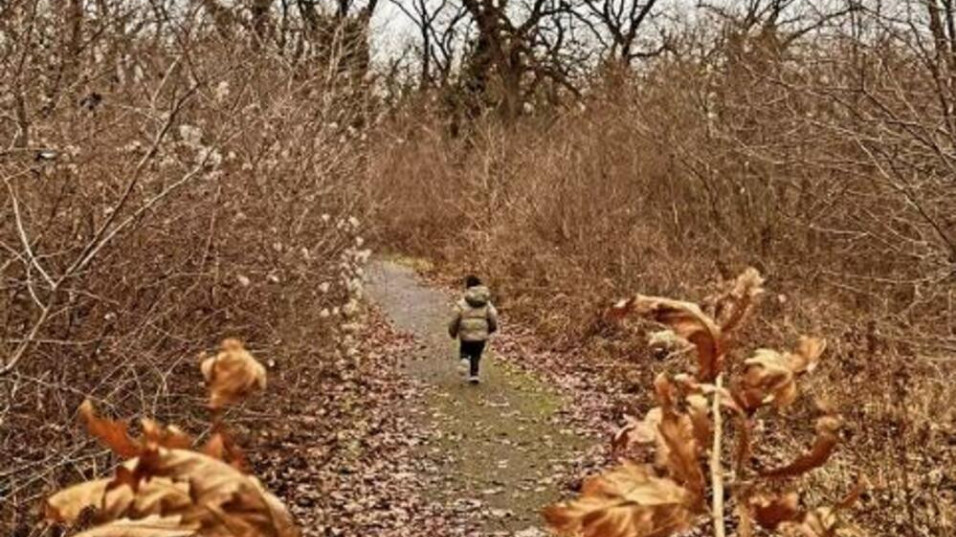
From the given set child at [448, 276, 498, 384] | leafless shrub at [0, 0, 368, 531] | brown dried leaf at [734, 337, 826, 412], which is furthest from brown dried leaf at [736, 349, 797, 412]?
child at [448, 276, 498, 384]

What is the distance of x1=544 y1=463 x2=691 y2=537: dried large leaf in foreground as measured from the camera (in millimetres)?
838

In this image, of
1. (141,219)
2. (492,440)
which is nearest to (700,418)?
(141,219)

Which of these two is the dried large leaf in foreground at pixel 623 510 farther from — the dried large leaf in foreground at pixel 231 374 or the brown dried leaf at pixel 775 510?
the dried large leaf in foreground at pixel 231 374

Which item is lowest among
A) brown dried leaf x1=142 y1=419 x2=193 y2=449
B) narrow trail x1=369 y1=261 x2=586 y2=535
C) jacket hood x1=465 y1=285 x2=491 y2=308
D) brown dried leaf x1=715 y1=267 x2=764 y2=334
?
narrow trail x1=369 y1=261 x2=586 y2=535

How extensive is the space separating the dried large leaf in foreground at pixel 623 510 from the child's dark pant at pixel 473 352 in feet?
36.4

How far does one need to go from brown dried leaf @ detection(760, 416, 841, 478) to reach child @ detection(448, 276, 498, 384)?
1087cm

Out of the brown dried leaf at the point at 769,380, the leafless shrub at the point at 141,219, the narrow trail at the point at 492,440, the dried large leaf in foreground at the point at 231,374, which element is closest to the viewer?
the dried large leaf in foreground at the point at 231,374

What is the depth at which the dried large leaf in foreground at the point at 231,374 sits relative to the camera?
0.72 meters

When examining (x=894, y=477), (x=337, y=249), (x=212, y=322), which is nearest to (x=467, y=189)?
(x=337, y=249)

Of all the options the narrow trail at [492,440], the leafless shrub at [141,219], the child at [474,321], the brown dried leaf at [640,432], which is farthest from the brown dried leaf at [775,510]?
the child at [474,321]

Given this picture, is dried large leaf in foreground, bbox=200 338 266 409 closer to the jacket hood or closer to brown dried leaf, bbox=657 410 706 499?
brown dried leaf, bbox=657 410 706 499

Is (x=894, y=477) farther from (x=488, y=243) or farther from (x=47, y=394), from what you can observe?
(x=488, y=243)

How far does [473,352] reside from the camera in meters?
12.1

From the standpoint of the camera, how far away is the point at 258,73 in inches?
398
